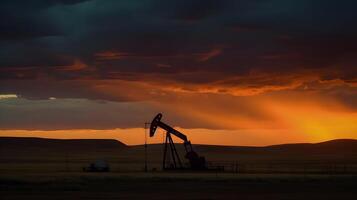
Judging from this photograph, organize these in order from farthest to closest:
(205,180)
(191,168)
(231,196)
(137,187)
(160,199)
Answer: (191,168)
(205,180)
(137,187)
(231,196)
(160,199)

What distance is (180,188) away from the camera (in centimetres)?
4528

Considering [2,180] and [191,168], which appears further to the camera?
[191,168]

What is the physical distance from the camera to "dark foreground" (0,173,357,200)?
38.7 meters

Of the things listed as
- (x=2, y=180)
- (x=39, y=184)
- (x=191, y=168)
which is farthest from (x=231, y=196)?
(x=191, y=168)

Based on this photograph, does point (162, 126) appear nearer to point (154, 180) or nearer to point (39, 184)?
point (154, 180)

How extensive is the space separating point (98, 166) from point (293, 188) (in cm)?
3032

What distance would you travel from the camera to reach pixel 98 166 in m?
71.6

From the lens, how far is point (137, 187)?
4597 cm

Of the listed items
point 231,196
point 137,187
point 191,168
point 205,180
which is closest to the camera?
point 231,196

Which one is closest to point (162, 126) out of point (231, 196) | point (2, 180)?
point (2, 180)

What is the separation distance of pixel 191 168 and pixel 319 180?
19.3 metres

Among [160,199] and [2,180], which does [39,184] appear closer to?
[2,180]

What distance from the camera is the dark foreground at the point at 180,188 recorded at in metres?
38.7

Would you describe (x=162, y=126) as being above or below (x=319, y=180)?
above
